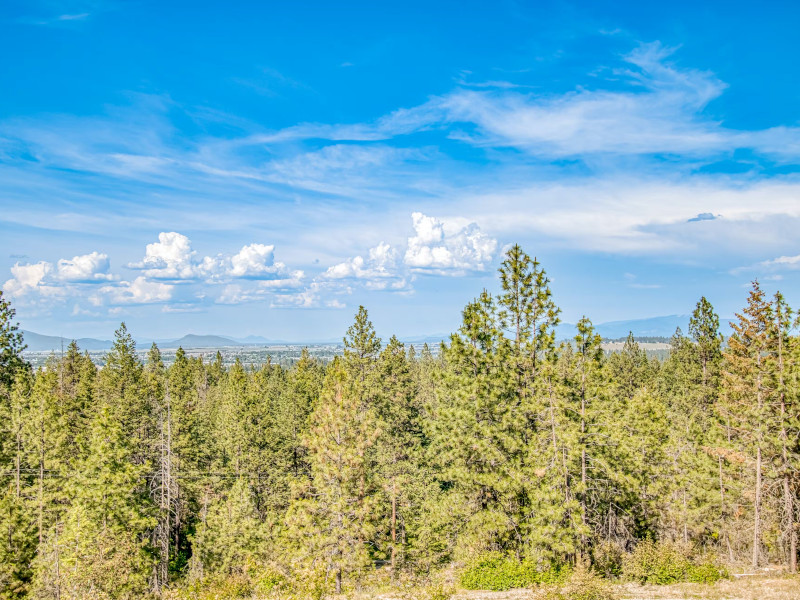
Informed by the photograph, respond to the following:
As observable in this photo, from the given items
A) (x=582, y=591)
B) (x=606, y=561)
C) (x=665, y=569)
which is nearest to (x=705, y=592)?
(x=665, y=569)

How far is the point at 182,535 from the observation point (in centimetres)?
4119

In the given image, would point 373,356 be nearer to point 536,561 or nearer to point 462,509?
point 462,509

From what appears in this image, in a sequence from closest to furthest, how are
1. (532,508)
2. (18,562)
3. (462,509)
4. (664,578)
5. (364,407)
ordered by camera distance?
(664,578)
(532,508)
(462,509)
(18,562)
(364,407)

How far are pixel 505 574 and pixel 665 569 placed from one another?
19.0ft

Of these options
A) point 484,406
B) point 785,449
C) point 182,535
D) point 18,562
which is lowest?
point 182,535

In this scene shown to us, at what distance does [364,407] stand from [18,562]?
20460 mm

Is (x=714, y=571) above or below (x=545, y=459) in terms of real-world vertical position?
below

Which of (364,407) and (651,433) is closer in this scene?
(651,433)

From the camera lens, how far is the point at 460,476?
22.0 m

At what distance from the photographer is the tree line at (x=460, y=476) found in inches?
789

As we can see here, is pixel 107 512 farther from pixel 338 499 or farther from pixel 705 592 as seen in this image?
pixel 705 592

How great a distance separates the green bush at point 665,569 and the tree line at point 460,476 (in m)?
1.56

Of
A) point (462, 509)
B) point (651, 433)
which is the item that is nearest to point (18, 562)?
point (462, 509)

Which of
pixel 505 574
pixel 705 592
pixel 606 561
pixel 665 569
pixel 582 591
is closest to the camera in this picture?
pixel 582 591
